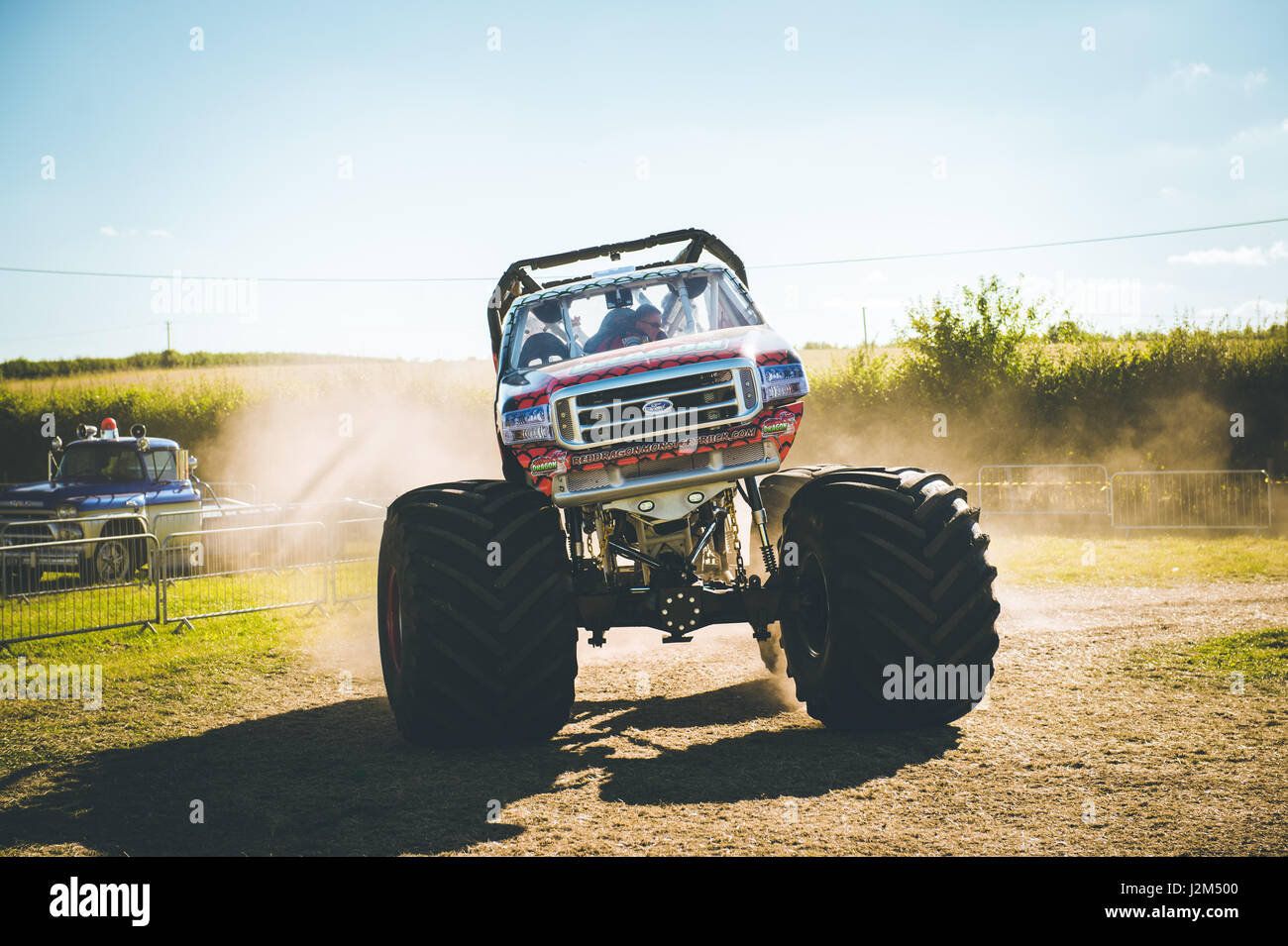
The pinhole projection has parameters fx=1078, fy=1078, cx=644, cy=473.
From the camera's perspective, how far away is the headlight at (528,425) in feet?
22.3

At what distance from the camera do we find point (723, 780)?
639 centimetres

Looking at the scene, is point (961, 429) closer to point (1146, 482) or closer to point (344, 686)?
point (1146, 482)

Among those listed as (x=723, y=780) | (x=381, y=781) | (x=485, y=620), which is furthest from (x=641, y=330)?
(x=381, y=781)

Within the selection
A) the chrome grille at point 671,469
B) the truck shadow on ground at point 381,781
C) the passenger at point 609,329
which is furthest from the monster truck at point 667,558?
the passenger at point 609,329

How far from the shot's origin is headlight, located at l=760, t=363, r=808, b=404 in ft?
22.9

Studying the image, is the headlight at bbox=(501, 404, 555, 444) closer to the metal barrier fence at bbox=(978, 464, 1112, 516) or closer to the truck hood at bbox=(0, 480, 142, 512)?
the truck hood at bbox=(0, 480, 142, 512)

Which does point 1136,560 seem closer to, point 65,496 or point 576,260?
point 576,260

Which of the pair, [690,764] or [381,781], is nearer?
[381,781]

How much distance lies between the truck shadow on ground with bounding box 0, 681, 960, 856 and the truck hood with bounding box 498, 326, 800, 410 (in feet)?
7.80

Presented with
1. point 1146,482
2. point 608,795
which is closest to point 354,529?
point 608,795

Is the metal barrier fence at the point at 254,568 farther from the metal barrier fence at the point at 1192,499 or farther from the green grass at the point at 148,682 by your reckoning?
the metal barrier fence at the point at 1192,499

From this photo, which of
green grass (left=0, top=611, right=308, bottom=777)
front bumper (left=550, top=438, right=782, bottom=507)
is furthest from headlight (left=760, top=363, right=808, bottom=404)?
green grass (left=0, top=611, right=308, bottom=777)

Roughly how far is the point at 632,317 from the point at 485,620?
8.92ft

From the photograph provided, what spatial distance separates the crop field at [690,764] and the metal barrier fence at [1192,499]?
1145 cm
